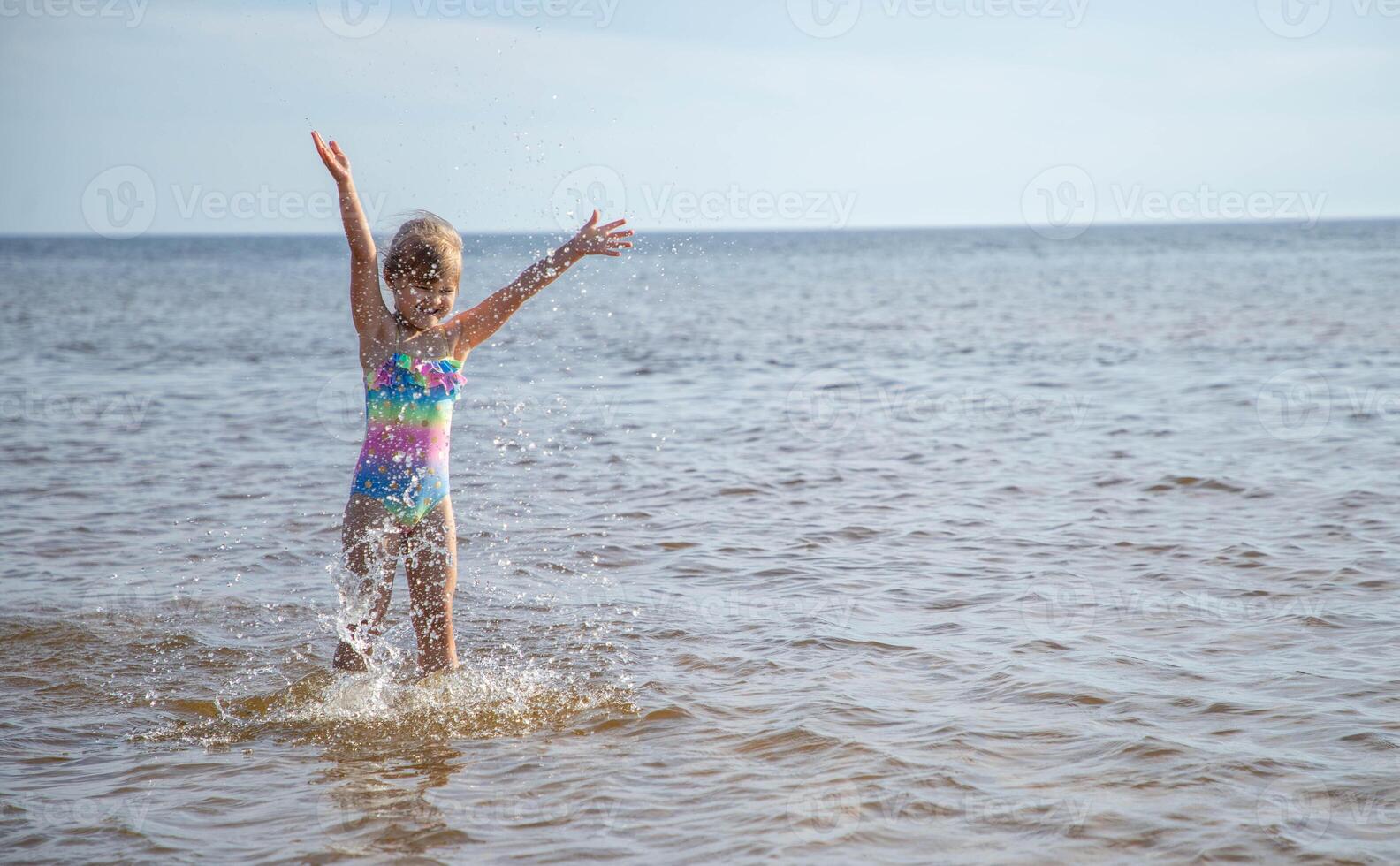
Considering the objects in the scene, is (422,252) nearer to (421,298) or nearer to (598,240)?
(421,298)

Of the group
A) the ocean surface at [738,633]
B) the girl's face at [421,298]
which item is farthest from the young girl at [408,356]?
the ocean surface at [738,633]

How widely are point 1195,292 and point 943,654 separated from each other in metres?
33.4

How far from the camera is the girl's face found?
4.49m

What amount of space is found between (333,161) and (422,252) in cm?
47

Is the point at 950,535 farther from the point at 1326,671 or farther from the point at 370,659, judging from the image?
the point at 370,659

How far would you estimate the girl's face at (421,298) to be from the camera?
4.49 m

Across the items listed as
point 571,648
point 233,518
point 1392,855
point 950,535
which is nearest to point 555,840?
point 571,648

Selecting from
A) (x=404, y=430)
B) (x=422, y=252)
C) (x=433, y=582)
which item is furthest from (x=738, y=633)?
(x=422, y=252)

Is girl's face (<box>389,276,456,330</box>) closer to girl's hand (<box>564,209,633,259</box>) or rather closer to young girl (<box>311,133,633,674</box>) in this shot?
young girl (<box>311,133,633,674</box>)

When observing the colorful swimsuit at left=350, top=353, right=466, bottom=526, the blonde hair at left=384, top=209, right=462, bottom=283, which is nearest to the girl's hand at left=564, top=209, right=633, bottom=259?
the blonde hair at left=384, top=209, right=462, bottom=283

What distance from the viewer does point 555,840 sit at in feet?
12.1

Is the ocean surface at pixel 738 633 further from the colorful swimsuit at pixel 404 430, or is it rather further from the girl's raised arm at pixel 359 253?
the girl's raised arm at pixel 359 253

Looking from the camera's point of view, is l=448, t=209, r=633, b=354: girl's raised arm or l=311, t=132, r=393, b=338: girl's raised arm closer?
l=311, t=132, r=393, b=338: girl's raised arm

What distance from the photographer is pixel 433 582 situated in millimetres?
4750
